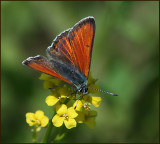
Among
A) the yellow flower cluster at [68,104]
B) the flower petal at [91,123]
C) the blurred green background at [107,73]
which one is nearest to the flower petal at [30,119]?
the yellow flower cluster at [68,104]

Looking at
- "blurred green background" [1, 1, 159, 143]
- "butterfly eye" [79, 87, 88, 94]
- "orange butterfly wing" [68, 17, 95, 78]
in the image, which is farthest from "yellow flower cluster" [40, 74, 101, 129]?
"blurred green background" [1, 1, 159, 143]

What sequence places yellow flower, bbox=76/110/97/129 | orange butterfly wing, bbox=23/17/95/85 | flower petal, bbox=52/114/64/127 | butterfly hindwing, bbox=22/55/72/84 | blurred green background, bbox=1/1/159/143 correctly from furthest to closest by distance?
blurred green background, bbox=1/1/159/143 < orange butterfly wing, bbox=23/17/95/85 < yellow flower, bbox=76/110/97/129 < butterfly hindwing, bbox=22/55/72/84 < flower petal, bbox=52/114/64/127

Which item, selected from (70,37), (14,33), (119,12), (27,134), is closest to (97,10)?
(119,12)

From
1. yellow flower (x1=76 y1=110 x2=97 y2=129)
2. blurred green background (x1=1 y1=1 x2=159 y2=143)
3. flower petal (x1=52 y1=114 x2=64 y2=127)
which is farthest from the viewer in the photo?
blurred green background (x1=1 y1=1 x2=159 y2=143)

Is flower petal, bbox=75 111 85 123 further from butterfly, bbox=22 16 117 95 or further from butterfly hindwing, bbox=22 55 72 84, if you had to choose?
Result: butterfly hindwing, bbox=22 55 72 84

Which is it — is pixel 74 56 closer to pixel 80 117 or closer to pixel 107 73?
pixel 80 117

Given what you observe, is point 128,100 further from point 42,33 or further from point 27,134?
point 42,33

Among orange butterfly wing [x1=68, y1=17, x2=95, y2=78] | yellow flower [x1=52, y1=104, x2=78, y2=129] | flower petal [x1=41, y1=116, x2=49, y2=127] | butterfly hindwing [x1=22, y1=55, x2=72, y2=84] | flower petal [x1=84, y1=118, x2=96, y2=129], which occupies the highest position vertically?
orange butterfly wing [x1=68, y1=17, x2=95, y2=78]
